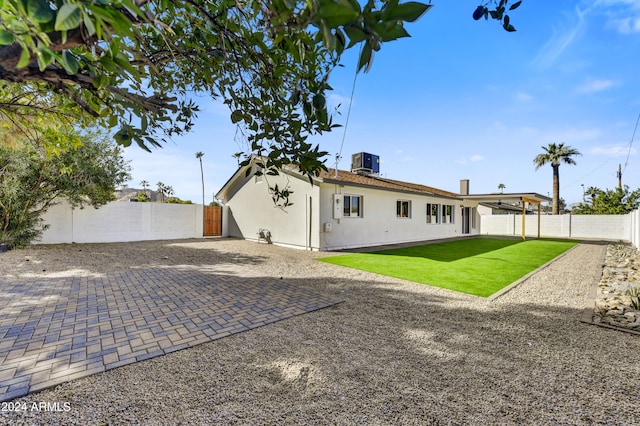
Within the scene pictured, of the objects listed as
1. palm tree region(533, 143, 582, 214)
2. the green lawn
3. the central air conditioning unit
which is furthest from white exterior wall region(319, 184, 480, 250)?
palm tree region(533, 143, 582, 214)

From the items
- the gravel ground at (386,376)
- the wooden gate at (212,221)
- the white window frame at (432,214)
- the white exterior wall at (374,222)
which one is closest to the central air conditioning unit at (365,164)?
the white exterior wall at (374,222)

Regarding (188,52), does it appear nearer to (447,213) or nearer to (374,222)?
(374,222)

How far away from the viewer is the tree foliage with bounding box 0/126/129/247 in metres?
10.2

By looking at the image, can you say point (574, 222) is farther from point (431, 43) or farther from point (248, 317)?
point (248, 317)

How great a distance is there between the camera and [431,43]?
6395mm

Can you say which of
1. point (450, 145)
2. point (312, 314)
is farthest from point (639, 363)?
point (450, 145)

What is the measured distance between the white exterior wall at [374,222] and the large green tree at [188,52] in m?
8.75

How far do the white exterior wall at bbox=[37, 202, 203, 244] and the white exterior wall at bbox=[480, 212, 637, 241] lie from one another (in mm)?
25794

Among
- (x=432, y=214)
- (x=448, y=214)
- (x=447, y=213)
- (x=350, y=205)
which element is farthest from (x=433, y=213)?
(x=350, y=205)

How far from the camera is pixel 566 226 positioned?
23172 mm

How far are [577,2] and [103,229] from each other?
19675mm

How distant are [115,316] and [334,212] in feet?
29.8

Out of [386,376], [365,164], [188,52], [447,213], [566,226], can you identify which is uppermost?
[365,164]

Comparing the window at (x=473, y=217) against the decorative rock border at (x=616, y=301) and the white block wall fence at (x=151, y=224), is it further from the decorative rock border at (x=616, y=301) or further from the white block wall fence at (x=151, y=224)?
the decorative rock border at (x=616, y=301)
